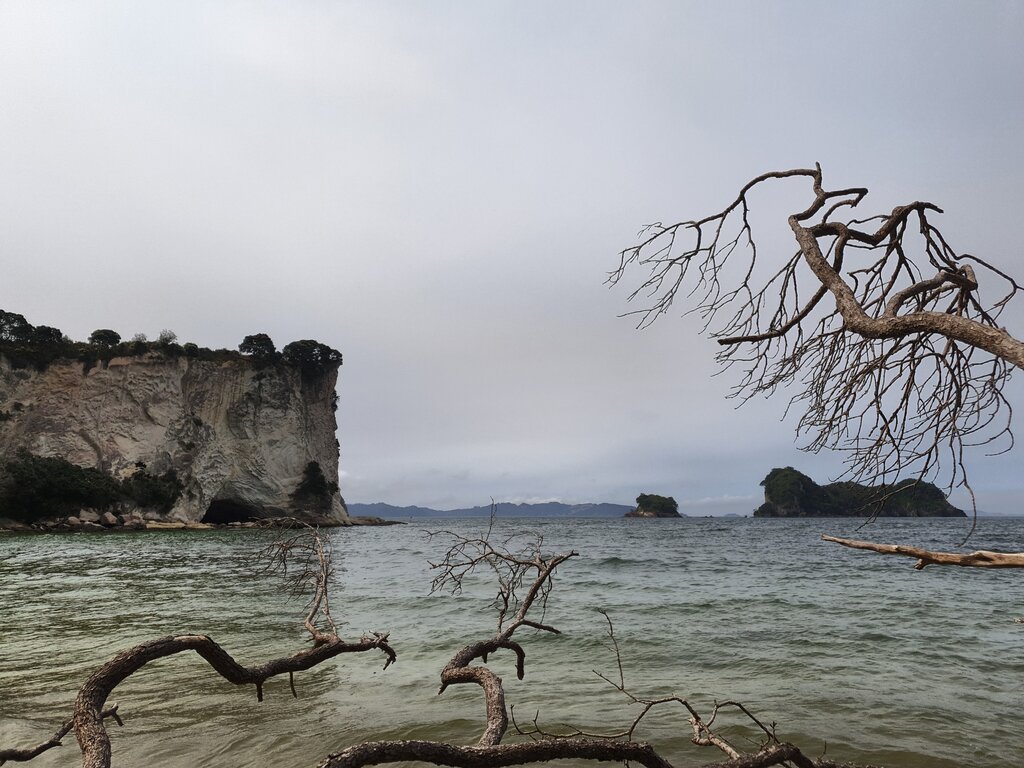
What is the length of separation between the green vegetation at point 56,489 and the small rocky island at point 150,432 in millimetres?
82

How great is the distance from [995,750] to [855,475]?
384 centimetres

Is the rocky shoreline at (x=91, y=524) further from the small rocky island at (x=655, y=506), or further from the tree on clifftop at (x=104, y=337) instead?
the small rocky island at (x=655, y=506)

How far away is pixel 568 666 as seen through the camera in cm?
744

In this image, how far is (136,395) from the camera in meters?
53.2

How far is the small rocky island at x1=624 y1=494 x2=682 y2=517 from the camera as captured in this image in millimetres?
136000

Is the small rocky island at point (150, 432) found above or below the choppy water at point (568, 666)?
above

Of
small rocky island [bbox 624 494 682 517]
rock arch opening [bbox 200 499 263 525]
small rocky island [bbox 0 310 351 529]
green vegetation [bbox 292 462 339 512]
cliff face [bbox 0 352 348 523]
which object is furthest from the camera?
small rocky island [bbox 624 494 682 517]

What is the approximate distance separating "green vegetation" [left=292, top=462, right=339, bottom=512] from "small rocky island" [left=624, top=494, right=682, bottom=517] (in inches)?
3459

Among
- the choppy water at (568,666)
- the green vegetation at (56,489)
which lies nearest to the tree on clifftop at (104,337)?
the green vegetation at (56,489)

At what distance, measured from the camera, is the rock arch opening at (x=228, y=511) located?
61125mm

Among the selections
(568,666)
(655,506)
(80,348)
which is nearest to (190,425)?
(80,348)

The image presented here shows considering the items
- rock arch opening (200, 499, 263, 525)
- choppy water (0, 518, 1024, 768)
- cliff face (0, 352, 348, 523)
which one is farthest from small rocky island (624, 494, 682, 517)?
choppy water (0, 518, 1024, 768)

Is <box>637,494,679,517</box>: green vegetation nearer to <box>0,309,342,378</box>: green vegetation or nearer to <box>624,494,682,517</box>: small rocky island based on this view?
<box>624,494,682,517</box>: small rocky island

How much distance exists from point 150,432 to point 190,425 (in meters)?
3.48
